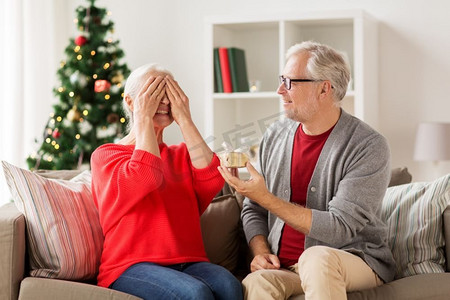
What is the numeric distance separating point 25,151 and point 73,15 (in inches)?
44.9

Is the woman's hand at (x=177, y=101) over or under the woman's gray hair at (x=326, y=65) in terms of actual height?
under

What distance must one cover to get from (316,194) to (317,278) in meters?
0.42

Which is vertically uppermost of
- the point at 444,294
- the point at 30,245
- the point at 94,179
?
the point at 94,179

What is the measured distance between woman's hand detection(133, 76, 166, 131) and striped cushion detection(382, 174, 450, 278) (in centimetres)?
102

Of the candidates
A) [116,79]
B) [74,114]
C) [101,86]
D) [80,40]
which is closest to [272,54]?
[116,79]

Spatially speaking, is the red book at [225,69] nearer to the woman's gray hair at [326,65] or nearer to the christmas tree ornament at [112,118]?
the christmas tree ornament at [112,118]

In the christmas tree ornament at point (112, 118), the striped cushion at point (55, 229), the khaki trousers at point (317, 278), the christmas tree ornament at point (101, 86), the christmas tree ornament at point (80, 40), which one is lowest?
the khaki trousers at point (317, 278)

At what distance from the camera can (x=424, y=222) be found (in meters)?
2.80

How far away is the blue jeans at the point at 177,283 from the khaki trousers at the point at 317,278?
0.08m

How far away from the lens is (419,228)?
110 inches

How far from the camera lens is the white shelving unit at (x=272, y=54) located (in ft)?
14.9

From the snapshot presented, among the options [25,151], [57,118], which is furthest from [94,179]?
[25,151]

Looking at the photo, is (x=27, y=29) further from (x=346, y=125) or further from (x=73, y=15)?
(x=346, y=125)

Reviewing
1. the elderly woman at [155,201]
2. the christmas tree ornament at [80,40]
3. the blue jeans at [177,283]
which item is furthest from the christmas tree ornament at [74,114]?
the blue jeans at [177,283]
